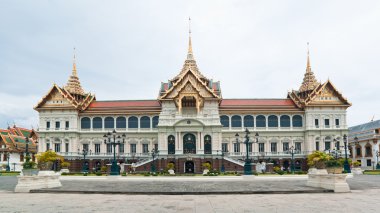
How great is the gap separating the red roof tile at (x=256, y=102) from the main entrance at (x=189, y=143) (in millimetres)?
10331

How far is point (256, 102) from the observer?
227 ft

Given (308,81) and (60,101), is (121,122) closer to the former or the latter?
(60,101)

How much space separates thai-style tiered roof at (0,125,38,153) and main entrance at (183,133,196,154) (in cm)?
3588

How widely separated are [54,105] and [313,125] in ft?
152

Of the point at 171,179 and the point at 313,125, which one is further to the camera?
the point at 313,125

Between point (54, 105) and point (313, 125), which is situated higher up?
point (54, 105)

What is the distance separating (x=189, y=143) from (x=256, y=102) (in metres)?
16.7

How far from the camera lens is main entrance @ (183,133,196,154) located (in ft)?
198

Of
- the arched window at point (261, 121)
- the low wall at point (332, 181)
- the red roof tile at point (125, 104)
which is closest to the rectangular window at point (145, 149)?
the red roof tile at point (125, 104)

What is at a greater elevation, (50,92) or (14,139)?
(50,92)

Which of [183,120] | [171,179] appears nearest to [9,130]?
[183,120]

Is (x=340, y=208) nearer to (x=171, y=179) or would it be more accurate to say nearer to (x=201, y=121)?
(x=171, y=179)

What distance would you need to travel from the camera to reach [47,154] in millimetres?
58562

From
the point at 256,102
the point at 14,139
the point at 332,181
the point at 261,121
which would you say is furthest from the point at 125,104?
the point at 332,181
